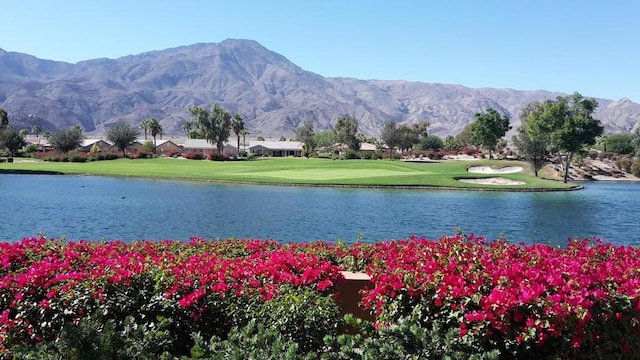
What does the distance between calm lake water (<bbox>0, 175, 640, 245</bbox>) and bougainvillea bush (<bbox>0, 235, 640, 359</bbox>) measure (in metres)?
20.7

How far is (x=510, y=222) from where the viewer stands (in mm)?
38031

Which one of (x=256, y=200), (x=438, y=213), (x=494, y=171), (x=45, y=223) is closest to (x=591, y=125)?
(x=494, y=171)

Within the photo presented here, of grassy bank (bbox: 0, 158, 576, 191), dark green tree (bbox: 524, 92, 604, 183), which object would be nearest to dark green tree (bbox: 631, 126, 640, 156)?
dark green tree (bbox: 524, 92, 604, 183)

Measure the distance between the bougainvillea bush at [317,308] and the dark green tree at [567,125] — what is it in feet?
280

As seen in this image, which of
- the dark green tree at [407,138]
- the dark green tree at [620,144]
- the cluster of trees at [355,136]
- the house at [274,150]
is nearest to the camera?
the dark green tree at [620,144]

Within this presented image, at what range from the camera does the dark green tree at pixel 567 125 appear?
85750 mm

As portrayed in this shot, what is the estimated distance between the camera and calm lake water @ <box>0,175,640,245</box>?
31188 mm

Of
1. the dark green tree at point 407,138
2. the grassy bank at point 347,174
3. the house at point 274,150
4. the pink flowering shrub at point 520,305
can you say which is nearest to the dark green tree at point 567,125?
the grassy bank at point 347,174

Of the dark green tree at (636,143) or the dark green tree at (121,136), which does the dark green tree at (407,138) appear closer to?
the dark green tree at (636,143)

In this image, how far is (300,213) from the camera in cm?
3956

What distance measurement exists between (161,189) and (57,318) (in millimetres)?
54143

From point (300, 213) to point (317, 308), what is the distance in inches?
1304

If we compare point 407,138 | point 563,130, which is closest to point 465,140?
point 407,138

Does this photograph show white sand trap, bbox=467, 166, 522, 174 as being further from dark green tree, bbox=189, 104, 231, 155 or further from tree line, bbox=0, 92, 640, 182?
dark green tree, bbox=189, 104, 231, 155
